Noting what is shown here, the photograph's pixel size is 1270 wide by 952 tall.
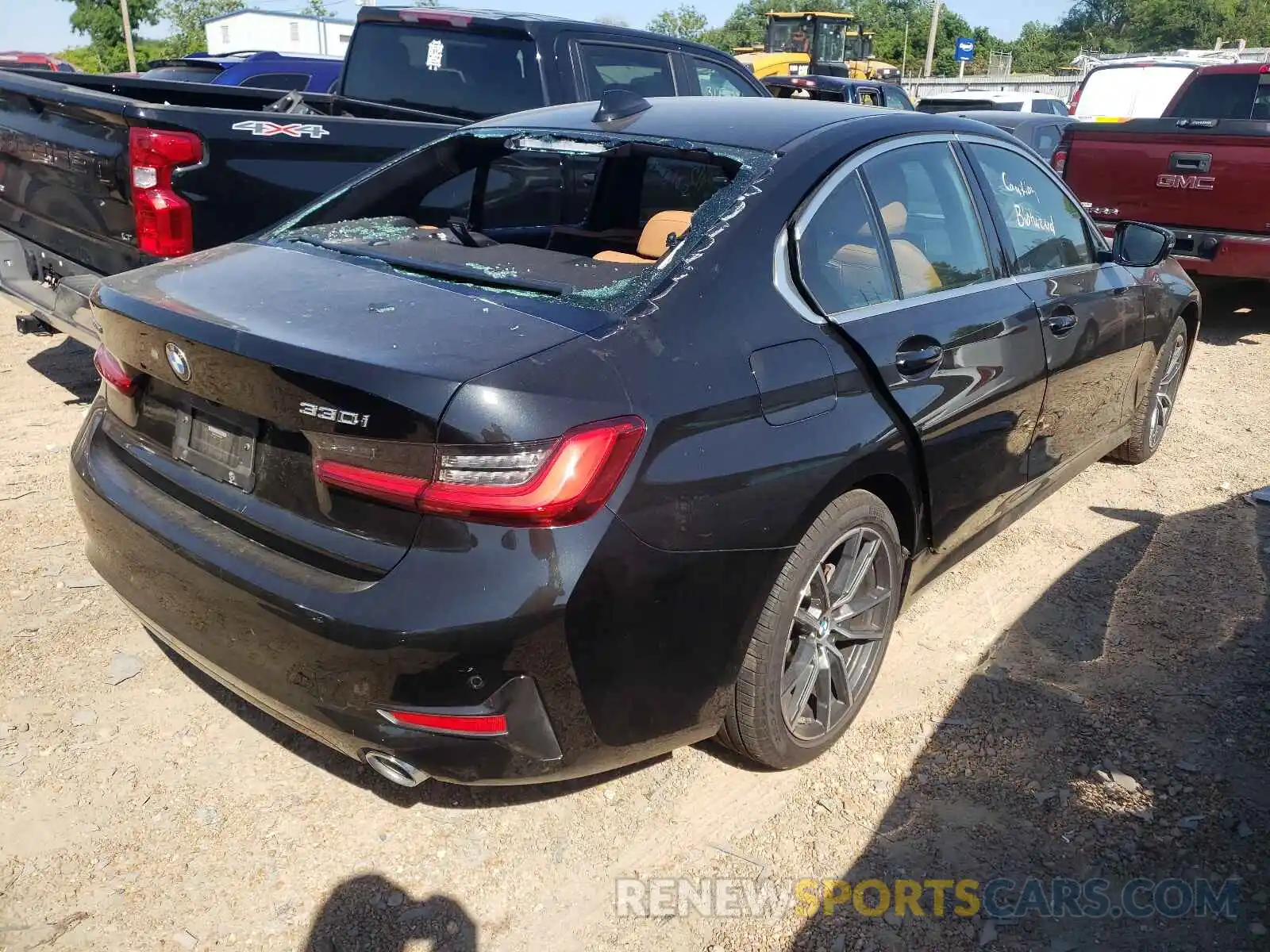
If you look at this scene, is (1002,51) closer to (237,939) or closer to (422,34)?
(422,34)

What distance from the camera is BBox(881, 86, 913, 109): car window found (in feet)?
47.4

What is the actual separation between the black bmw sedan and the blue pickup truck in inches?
346

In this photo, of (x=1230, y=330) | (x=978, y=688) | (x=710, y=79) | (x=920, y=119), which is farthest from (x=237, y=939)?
(x=1230, y=330)

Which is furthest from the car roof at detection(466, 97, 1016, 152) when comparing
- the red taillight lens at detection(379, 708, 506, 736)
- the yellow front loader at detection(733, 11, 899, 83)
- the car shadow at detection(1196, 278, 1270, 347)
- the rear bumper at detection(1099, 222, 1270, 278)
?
the yellow front loader at detection(733, 11, 899, 83)

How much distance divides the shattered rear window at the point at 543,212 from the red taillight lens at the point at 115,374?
0.59 meters

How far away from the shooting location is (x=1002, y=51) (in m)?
69.9

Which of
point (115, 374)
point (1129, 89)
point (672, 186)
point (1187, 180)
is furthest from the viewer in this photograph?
point (1129, 89)

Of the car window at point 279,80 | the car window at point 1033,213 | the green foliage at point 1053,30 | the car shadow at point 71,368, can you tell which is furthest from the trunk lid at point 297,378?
the green foliage at point 1053,30

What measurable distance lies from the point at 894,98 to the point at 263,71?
8382mm

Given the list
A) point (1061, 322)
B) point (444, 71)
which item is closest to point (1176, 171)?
point (1061, 322)

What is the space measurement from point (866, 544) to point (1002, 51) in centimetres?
7657

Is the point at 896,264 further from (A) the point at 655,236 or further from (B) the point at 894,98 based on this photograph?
(B) the point at 894,98

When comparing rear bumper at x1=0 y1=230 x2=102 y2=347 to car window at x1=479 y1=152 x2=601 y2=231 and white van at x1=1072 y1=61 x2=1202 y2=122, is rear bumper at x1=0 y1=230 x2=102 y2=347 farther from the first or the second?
white van at x1=1072 y1=61 x2=1202 y2=122

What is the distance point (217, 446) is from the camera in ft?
7.98
